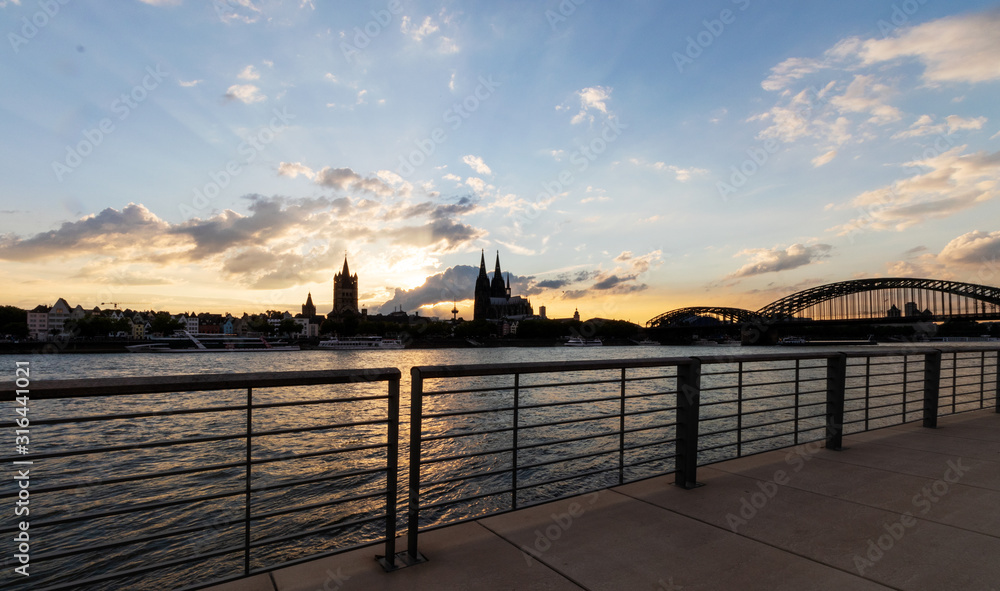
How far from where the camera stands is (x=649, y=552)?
3801mm

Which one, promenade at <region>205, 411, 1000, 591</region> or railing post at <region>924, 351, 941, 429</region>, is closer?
promenade at <region>205, 411, 1000, 591</region>

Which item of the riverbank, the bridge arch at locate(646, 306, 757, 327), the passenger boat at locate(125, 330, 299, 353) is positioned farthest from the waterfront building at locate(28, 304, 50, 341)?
the bridge arch at locate(646, 306, 757, 327)

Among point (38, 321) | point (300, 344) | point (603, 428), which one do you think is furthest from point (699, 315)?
point (38, 321)

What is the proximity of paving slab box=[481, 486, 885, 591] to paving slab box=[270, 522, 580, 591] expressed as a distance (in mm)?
174

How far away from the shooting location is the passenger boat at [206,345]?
100688 mm

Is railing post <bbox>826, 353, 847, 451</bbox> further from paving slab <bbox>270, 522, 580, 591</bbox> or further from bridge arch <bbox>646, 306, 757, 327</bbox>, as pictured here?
bridge arch <bbox>646, 306, 757, 327</bbox>

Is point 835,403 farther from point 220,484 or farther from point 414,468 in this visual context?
point 220,484

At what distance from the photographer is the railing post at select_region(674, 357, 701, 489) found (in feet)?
17.0

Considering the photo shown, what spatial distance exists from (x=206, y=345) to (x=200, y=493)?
4380 inches

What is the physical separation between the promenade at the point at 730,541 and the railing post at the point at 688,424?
162 mm

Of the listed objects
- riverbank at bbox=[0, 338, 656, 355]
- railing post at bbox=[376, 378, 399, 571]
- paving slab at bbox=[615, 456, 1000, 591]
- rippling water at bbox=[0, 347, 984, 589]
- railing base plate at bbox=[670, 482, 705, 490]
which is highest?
railing post at bbox=[376, 378, 399, 571]

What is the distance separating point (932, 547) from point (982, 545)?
1.31 ft

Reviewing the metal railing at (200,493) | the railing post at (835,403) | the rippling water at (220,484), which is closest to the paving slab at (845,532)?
the rippling water at (220,484)

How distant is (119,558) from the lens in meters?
8.40
